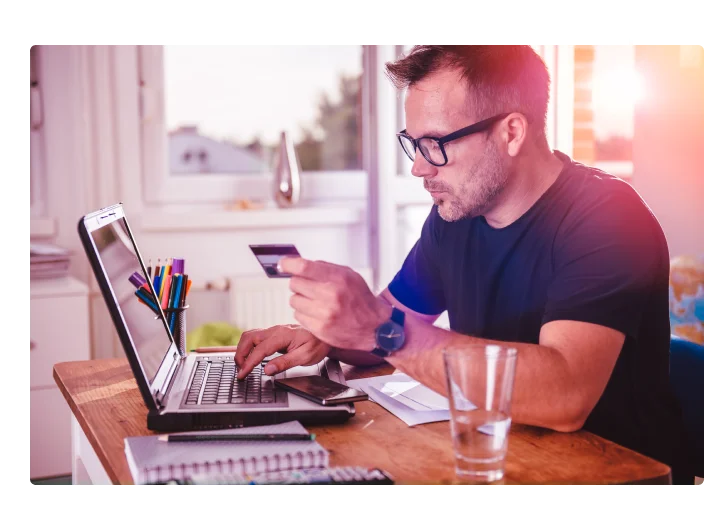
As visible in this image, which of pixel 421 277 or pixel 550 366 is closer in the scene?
pixel 550 366

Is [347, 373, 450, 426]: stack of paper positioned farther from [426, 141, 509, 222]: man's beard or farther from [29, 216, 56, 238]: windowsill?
[29, 216, 56, 238]: windowsill

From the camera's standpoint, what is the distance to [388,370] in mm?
1313

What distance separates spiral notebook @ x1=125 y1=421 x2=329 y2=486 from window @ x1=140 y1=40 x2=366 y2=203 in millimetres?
2182

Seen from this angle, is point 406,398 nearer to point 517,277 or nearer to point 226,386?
point 226,386

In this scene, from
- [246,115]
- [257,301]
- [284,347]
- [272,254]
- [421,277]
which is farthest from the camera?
[246,115]

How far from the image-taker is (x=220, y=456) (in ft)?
2.76

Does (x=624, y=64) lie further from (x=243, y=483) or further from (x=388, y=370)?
(x=243, y=483)

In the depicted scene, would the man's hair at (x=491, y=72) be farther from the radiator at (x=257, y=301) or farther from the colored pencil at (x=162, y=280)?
the radiator at (x=257, y=301)

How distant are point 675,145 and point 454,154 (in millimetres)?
1683

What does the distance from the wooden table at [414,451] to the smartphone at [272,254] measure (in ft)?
0.69

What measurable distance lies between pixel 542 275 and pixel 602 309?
0.77ft

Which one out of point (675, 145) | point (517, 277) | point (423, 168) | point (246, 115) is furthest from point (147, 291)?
point (675, 145)

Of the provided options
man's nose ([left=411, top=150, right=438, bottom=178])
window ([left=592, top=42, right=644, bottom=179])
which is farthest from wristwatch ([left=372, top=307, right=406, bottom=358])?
window ([left=592, top=42, right=644, bottom=179])
